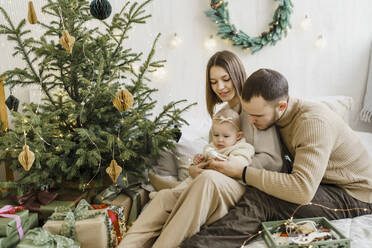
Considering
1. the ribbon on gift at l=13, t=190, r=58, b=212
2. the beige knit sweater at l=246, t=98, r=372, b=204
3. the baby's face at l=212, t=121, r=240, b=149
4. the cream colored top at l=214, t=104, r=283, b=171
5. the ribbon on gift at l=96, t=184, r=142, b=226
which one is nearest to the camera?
the beige knit sweater at l=246, t=98, r=372, b=204

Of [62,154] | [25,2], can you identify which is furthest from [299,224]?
[25,2]

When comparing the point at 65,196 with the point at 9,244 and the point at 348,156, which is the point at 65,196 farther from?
the point at 348,156

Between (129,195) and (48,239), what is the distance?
634 mm

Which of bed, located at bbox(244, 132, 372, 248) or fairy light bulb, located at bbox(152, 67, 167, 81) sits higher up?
fairy light bulb, located at bbox(152, 67, 167, 81)

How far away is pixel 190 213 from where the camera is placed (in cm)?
135

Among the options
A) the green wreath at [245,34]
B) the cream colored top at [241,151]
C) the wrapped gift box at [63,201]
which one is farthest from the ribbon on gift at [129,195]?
the green wreath at [245,34]

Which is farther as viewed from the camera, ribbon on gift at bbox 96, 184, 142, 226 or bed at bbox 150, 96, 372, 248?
ribbon on gift at bbox 96, 184, 142, 226

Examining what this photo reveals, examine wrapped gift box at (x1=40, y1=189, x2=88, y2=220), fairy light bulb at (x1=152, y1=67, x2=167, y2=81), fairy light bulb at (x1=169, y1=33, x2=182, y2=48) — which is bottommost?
wrapped gift box at (x1=40, y1=189, x2=88, y2=220)

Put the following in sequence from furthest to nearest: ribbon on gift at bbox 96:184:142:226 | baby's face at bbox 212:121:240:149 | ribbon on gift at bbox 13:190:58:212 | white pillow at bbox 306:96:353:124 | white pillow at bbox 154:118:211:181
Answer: white pillow at bbox 306:96:353:124 → white pillow at bbox 154:118:211:181 → ribbon on gift at bbox 96:184:142:226 → ribbon on gift at bbox 13:190:58:212 → baby's face at bbox 212:121:240:149

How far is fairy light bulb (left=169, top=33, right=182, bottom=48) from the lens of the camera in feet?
8.52

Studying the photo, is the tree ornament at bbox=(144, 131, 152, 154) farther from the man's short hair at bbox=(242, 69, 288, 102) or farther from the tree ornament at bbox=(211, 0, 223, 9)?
the tree ornament at bbox=(211, 0, 223, 9)

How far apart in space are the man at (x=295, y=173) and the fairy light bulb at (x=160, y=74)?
1.26 metres

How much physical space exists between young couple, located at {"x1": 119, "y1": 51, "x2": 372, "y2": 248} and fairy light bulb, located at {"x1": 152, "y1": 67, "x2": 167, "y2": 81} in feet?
3.95

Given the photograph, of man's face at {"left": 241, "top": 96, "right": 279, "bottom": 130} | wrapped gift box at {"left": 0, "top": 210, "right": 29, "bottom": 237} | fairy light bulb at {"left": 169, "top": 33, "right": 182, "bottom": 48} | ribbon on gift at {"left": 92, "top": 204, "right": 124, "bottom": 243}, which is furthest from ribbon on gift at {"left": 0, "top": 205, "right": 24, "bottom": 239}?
fairy light bulb at {"left": 169, "top": 33, "right": 182, "bottom": 48}
